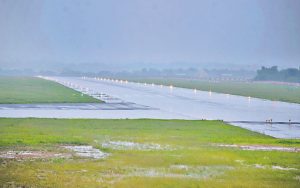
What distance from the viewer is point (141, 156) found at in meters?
24.1

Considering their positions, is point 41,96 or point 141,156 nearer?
point 141,156

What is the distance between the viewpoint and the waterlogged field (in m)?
18.9

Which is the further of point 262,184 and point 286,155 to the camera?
point 286,155

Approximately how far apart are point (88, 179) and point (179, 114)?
3125cm

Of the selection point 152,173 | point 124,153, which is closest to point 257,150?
point 124,153

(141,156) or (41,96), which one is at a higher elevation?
(41,96)

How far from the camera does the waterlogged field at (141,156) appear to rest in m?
18.9

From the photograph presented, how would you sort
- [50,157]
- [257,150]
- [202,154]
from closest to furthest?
[50,157] < [202,154] < [257,150]

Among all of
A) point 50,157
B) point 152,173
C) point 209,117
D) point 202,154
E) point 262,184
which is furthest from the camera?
point 209,117

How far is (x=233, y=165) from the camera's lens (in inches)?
882

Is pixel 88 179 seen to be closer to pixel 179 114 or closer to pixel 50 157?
pixel 50 157

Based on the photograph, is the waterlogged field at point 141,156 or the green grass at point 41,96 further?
the green grass at point 41,96

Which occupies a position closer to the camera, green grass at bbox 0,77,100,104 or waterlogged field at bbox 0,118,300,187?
waterlogged field at bbox 0,118,300,187

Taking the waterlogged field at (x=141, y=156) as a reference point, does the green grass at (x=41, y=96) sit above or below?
above
